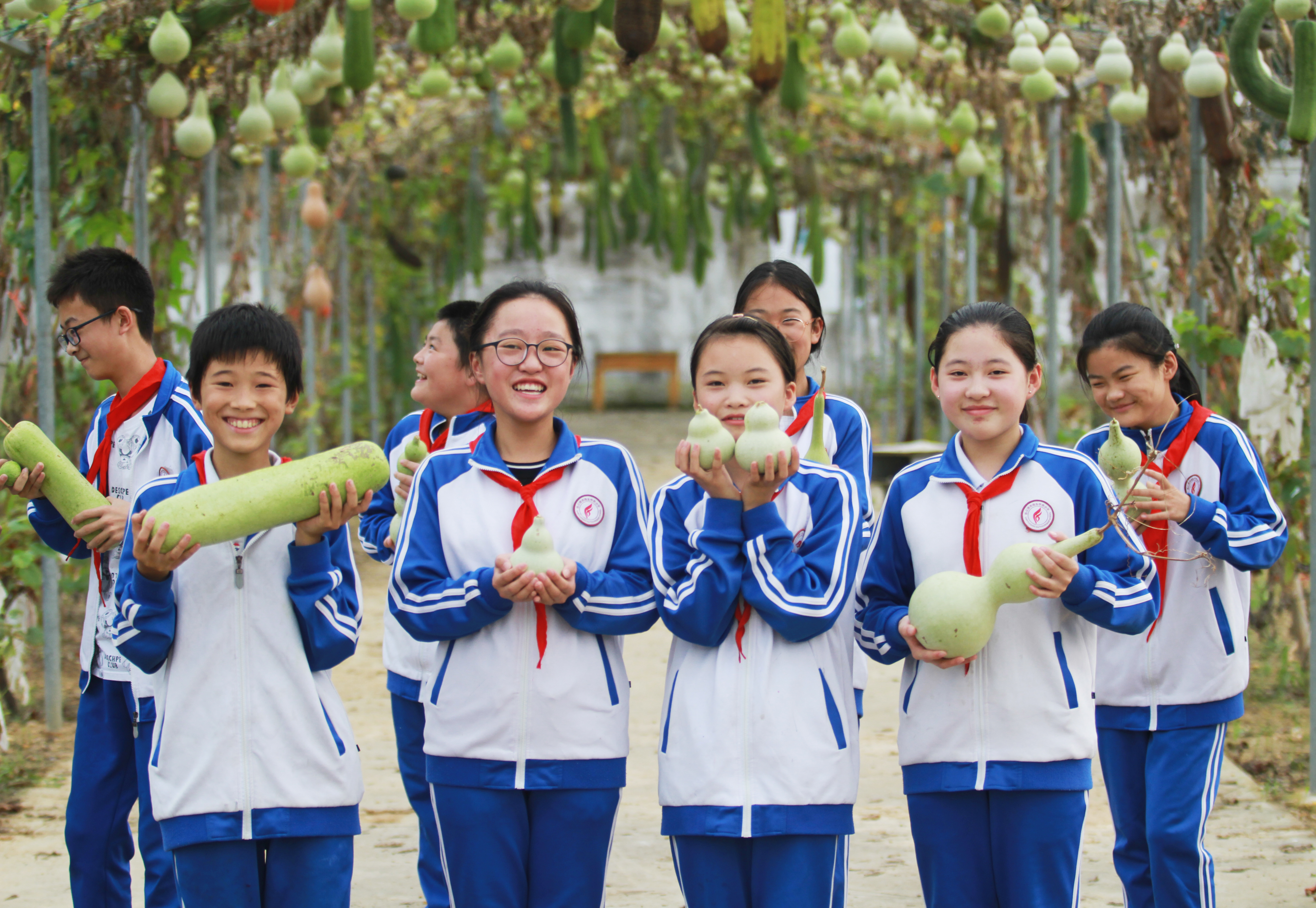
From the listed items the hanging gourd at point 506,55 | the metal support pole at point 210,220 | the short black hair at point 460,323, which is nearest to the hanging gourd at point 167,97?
the metal support pole at point 210,220

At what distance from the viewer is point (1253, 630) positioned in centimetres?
713

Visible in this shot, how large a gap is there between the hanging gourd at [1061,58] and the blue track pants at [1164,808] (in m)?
3.70

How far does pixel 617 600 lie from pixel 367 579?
770 cm

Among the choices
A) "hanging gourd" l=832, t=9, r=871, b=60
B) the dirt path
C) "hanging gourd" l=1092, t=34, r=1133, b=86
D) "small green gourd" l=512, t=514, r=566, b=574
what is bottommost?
the dirt path

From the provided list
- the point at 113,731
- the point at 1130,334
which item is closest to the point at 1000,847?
the point at 1130,334

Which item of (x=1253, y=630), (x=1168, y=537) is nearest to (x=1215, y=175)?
(x=1253, y=630)

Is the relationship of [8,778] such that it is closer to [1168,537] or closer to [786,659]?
[786,659]

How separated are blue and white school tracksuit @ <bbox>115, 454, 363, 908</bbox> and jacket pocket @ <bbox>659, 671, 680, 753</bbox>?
64 cm

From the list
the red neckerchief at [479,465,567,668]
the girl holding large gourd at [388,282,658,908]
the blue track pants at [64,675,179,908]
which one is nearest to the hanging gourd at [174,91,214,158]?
the blue track pants at [64,675,179,908]

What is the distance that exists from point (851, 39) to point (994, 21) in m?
0.79

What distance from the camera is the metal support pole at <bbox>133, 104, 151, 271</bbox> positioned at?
6.24 meters

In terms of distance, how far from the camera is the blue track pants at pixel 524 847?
2.73 m

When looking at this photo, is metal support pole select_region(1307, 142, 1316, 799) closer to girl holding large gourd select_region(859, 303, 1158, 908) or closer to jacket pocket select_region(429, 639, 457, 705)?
girl holding large gourd select_region(859, 303, 1158, 908)

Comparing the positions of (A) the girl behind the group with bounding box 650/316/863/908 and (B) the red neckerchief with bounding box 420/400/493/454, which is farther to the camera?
(B) the red neckerchief with bounding box 420/400/493/454
